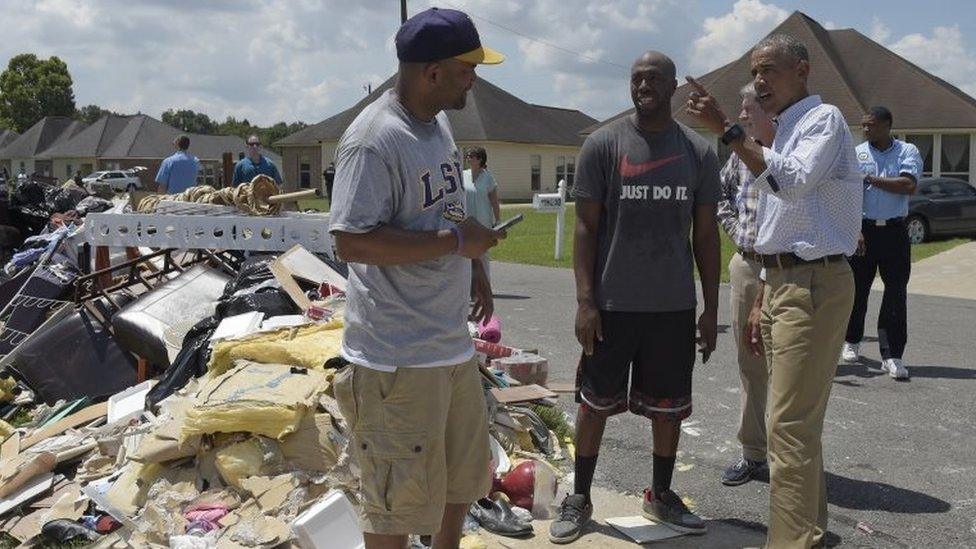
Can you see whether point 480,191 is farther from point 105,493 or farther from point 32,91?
point 32,91

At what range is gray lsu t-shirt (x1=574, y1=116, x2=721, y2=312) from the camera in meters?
4.12

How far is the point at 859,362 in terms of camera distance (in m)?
7.95

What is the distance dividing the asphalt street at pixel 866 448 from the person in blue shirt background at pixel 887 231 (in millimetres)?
366

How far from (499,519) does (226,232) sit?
470cm

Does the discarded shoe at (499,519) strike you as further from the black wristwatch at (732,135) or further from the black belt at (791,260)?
the black wristwatch at (732,135)

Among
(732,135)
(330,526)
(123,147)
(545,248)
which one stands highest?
(123,147)

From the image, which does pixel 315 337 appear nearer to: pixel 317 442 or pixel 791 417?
pixel 317 442

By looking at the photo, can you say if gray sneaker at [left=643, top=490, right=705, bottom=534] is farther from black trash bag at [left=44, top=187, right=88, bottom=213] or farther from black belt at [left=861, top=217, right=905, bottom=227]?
black trash bag at [left=44, top=187, right=88, bottom=213]

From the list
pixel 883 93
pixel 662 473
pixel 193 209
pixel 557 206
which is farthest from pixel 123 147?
pixel 662 473

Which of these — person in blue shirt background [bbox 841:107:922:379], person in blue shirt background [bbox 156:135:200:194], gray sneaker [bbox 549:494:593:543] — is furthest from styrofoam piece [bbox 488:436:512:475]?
person in blue shirt background [bbox 156:135:200:194]

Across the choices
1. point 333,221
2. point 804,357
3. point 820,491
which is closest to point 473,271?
point 333,221

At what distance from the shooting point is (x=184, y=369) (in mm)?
5840

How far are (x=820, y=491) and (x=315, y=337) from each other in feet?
9.40

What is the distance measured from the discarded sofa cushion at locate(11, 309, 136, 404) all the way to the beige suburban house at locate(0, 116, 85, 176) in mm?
73972
